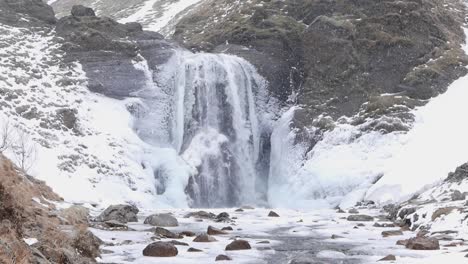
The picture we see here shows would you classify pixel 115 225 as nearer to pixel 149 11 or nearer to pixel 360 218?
pixel 360 218

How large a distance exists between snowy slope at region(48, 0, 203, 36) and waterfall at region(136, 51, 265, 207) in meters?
20.5

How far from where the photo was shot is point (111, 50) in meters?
41.7

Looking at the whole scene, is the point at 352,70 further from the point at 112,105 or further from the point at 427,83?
the point at 112,105

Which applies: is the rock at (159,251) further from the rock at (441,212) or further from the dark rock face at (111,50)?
the dark rock face at (111,50)

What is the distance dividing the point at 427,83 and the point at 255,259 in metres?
29.6

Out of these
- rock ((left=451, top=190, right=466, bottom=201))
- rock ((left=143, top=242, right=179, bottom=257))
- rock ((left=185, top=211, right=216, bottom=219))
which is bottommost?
rock ((left=185, top=211, right=216, bottom=219))

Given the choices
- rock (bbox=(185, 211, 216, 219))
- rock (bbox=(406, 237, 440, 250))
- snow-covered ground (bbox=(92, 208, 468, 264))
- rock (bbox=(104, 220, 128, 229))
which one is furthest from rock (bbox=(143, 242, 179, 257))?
rock (bbox=(185, 211, 216, 219))

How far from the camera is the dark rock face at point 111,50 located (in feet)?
130

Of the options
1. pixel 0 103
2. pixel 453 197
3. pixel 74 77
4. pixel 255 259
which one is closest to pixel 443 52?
pixel 453 197

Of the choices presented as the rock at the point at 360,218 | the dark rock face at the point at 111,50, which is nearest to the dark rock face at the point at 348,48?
the dark rock face at the point at 111,50

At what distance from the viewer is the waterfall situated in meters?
37.2

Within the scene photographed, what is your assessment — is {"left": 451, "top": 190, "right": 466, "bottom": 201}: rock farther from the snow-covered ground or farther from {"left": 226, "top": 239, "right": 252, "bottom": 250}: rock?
{"left": 226, "top": 239, "right": 252, "bottom": 250}: rock

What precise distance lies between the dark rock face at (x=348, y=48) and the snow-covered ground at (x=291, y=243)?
59.9 feet

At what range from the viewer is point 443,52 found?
4216 cm
